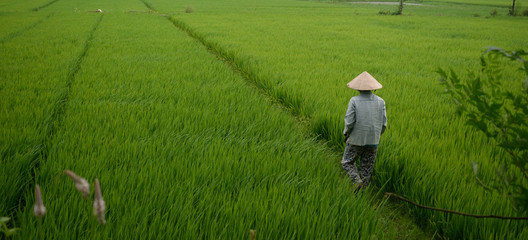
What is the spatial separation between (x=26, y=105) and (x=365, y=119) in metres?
3.20

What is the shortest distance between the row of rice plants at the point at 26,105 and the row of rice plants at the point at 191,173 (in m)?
0.12

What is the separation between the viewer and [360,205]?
162 cm

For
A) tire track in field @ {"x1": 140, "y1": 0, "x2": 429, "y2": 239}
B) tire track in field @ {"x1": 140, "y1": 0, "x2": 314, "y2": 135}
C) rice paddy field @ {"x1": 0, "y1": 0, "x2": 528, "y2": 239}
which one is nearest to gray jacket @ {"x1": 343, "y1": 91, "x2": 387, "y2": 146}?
rice paddy field @ {"x1": 0, "y1": 0, "x2": 528, "y2": 239}

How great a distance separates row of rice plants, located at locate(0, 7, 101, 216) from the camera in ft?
5.73

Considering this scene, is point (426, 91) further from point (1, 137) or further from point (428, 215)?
point (1, 137)

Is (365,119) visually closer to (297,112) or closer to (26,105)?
(297,112)

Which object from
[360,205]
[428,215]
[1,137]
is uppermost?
[1,137]

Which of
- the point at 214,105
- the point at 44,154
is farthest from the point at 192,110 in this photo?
the point at 44,154

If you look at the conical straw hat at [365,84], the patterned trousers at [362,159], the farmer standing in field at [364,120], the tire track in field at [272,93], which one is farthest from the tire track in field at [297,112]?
the conical straw hat at [365,84]

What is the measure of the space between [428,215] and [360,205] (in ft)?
1.54

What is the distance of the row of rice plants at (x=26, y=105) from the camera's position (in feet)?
5.73

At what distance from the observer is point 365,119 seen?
206cm

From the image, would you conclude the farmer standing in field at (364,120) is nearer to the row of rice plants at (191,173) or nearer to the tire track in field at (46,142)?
the row of rice plants at (191,173)

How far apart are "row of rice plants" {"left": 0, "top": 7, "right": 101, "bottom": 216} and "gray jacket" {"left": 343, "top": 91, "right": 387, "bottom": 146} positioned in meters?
2.00
